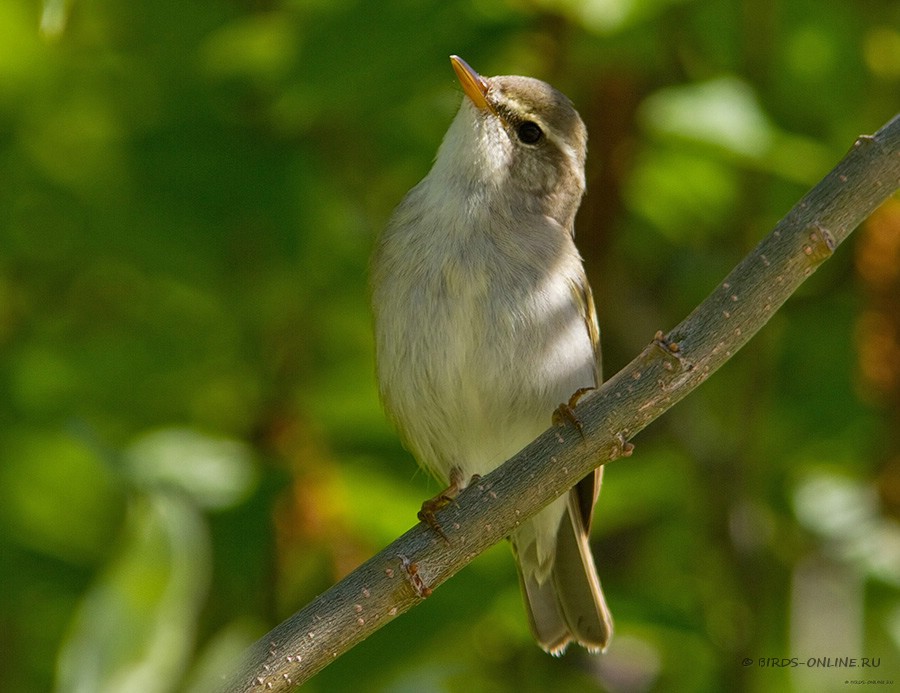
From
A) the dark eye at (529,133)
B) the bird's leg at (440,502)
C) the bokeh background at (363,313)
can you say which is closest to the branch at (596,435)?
the bird's leg at (440,502)

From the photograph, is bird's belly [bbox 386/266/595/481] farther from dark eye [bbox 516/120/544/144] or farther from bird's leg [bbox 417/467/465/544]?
dark eye [bbox 516/120/544/144]

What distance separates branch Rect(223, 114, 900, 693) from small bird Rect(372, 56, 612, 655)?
897 mm

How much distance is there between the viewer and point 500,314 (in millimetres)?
3574

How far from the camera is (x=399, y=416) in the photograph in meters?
3.85

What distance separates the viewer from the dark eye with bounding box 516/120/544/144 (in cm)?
403

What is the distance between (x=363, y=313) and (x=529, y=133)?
838 millimetres

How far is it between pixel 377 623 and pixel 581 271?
61.6 inches

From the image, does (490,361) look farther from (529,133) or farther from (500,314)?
(529,133)

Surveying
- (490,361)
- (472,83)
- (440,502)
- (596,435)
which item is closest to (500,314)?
(490,361)

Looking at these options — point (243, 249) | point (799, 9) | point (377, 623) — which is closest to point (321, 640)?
point (377, 623)

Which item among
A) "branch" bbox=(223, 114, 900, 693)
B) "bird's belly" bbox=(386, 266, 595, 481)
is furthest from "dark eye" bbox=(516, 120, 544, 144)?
"branch" bbox=(223, 114, 900, 693)

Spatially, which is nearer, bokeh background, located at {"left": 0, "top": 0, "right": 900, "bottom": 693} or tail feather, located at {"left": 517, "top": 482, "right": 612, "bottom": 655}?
bokeh background, located at {"left": 0, "top": 0, "right": 900, "bottom": 693}

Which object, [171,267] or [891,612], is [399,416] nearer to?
[171,267]

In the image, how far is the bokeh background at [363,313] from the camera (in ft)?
11.3
